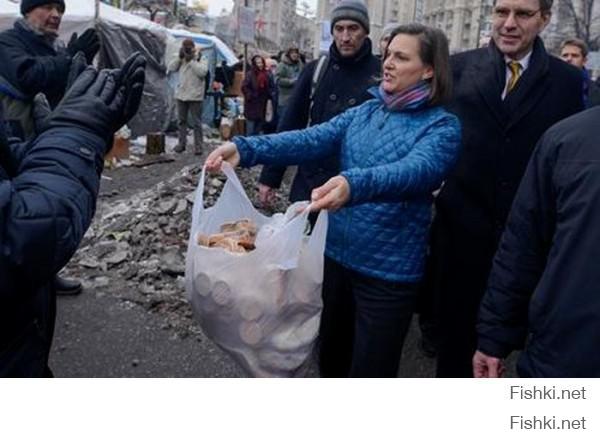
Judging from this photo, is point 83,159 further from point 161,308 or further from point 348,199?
point 161,308

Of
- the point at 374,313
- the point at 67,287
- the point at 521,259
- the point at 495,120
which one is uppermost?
the point at 495,120

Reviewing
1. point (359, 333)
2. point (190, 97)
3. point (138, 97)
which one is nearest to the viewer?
point (138, 97)

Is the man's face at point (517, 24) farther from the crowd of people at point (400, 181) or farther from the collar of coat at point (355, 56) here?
the collar of coat at point (355, 56)

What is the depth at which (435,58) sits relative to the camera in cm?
230

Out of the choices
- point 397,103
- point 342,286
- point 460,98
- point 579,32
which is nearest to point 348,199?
point 397,103

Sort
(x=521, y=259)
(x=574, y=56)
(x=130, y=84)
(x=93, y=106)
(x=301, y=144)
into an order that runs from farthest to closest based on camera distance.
A: (x=574, y=56) < (x=301, y=144) < (x=521, y=259) < (x=130, y=84) < (x=93, y=106)

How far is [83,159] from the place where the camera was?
148 centimetres

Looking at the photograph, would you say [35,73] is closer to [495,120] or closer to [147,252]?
[147,252]

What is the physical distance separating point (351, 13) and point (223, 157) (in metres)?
1.53

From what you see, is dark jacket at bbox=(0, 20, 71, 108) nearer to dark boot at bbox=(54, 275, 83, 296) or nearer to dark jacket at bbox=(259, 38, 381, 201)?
dark jacket at bbox=(259, 38, 381, 201)

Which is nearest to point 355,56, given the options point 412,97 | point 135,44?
point 412,97

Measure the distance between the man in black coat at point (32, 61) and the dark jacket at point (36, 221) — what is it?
69.9 inches
